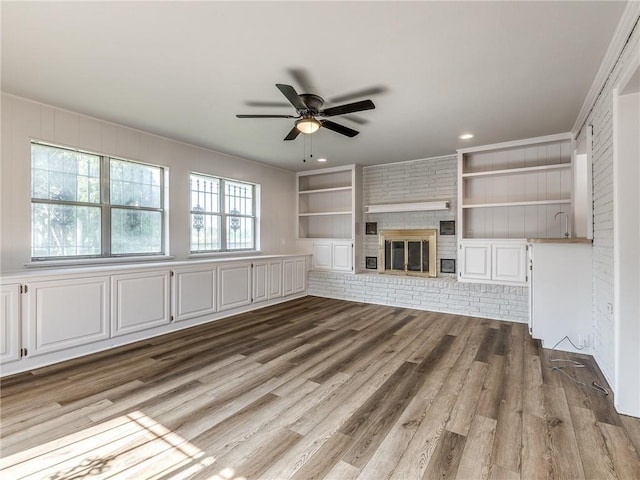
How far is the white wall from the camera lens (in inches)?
125

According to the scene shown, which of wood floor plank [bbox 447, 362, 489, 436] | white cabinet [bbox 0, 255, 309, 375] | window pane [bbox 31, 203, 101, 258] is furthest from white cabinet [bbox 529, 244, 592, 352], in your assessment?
window pane [bbox 31, 203, 101, 258]

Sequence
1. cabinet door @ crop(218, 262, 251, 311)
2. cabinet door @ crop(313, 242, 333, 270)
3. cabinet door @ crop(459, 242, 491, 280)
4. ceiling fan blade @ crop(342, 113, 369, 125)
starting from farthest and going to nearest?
cabinet door @ crop(313, 242, 333, 270) < cabinet door @ crop(459, 242, 491, 280) < cabinet door @ crop(218, 262, 251, 311) < ceiling fan blade @ crop(342, 113, 369, 125)

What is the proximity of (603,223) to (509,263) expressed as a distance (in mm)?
2080

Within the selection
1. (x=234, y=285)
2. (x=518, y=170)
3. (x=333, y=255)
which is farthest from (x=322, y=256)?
(x=518, y=170)

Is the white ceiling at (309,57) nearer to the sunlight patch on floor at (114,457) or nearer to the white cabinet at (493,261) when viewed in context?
the white cabinet at (493,261)

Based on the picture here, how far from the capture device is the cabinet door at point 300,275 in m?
6.36

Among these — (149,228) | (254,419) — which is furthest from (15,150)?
(254,419)

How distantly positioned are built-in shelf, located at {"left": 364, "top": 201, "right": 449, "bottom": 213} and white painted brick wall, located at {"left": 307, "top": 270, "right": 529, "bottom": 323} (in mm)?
1261

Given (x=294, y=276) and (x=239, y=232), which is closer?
(x=239, y=232)

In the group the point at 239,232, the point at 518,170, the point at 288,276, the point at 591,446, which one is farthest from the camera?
the point at 288,276

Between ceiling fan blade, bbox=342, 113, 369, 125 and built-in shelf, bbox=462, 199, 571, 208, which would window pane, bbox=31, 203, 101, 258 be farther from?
built-in shelf, bbox=462, 199, 571, 208

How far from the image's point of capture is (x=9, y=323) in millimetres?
2848

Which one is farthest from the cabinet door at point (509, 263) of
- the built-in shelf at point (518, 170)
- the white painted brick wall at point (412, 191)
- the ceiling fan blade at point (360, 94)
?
the ceiling fan blade at point (360, 94)

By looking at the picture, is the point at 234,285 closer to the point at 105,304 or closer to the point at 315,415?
the point at 105,304
